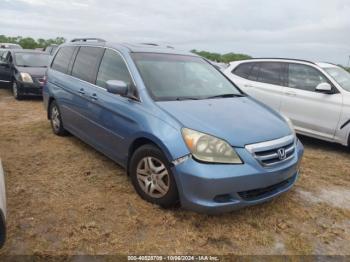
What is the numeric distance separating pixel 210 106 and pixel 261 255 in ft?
Answer: 5.31

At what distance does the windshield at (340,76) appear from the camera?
247 inches

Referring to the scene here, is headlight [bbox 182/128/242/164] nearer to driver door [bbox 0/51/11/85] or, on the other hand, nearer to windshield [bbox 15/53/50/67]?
windshield [bbox 15/53/50/67]

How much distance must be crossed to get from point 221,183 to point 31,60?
32.2ft

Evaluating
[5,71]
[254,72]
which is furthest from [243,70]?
[5,71]

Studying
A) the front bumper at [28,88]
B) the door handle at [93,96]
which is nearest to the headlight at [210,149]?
the door handle at [93,96]

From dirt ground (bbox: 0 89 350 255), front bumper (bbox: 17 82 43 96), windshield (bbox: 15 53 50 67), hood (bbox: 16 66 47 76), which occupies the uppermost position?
windshield (bbox: 15 53 50 67)

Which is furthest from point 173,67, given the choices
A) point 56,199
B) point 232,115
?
point 56,199

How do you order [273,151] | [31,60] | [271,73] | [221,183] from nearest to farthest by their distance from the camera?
[221,183]
[273,151]
[271,73]
[31,60]

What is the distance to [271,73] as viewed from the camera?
23.4 ft

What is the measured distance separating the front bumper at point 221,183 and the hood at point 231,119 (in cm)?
22

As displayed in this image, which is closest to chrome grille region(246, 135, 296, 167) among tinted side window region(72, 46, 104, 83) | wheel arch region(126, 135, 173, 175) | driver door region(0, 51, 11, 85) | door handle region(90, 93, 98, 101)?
wheel arch region(126, 135, 173, 175)

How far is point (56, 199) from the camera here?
3.82m

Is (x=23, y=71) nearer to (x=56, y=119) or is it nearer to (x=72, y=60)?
(x=56, y=119)

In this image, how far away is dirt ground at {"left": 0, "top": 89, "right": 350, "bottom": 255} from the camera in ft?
10.1
